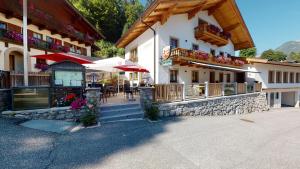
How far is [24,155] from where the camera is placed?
4898 millimetres

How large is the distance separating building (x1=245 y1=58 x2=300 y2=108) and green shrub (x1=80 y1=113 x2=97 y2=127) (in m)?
18.6

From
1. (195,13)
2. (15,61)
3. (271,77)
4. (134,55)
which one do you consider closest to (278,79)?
(271,77)

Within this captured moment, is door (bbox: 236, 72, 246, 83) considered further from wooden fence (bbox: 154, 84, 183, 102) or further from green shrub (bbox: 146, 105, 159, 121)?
green shrub (bbox: 146, 105, 159, 121)

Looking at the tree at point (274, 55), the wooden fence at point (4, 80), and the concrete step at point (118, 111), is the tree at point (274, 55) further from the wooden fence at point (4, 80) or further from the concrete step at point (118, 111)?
the wooden fence at point (4, 80)

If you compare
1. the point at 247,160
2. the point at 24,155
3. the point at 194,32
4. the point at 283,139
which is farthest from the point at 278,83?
the point at 24,155

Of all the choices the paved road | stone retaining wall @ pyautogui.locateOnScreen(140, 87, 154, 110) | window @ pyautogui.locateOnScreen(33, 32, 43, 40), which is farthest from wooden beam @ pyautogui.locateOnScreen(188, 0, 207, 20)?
window @ pyautogui.locateOnScreen(33, 32, 43, 40)

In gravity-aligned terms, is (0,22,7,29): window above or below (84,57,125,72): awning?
above

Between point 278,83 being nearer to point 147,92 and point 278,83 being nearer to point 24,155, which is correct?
point 147,92

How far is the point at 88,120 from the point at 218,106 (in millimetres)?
10095

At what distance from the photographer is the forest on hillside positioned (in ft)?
99.1

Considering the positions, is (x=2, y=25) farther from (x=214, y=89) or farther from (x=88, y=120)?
(x=214, y=89)

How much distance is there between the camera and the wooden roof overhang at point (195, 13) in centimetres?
1332

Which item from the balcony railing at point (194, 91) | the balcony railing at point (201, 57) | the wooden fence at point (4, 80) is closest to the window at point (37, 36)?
the wooden fence at point (4, 80)

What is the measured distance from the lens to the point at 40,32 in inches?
694
